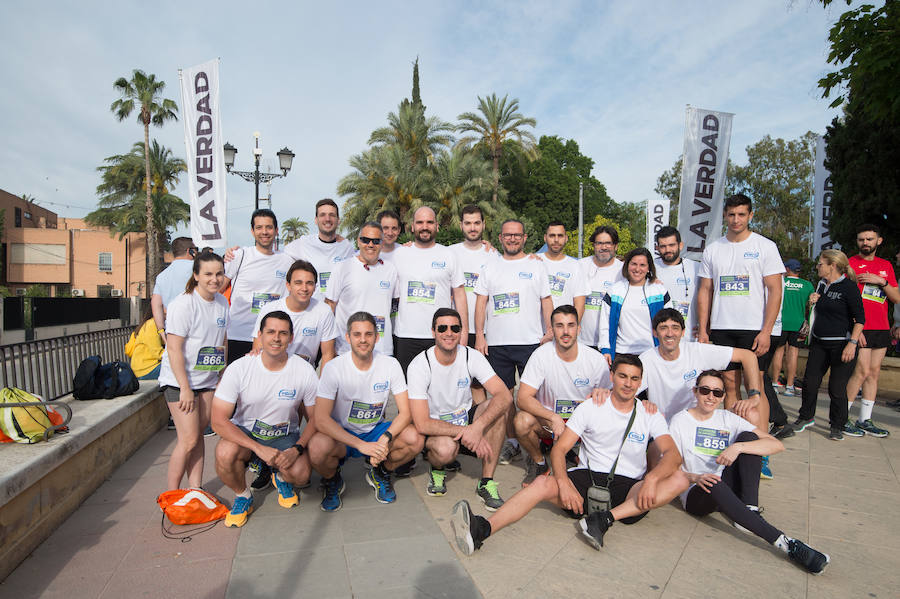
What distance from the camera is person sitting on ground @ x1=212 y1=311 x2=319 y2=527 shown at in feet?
12.6

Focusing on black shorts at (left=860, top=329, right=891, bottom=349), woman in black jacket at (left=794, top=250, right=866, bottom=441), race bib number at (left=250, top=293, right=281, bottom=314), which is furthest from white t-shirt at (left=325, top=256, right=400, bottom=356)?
black shorts at (left=860, top=329, right=891, bottom=349)

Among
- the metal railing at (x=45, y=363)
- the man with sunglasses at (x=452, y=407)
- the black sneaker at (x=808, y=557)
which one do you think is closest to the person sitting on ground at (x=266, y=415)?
the man with sunglasses at (x=452, y=407)

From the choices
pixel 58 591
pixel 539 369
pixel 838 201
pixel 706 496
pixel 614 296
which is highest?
pixel 838 201

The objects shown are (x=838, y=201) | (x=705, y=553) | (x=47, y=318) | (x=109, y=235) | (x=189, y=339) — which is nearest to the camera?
(x=705, y=553)

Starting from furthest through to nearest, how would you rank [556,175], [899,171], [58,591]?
[556,175] < [899,171] < [58,591]

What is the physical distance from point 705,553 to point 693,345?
5.49 ft

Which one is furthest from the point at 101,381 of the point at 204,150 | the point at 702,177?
the point at 702,177

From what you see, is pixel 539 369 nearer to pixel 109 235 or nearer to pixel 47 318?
pixel 47 318

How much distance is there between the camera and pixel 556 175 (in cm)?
4591

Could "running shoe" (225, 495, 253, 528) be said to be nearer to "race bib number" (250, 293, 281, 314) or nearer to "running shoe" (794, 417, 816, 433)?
"race bib number" (250, 293, 281, 314)

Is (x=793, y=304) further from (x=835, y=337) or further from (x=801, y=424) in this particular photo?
(x=801, y=424)

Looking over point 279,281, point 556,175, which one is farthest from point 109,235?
point 279,281

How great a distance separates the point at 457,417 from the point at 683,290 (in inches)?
104

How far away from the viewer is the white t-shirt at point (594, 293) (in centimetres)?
544
